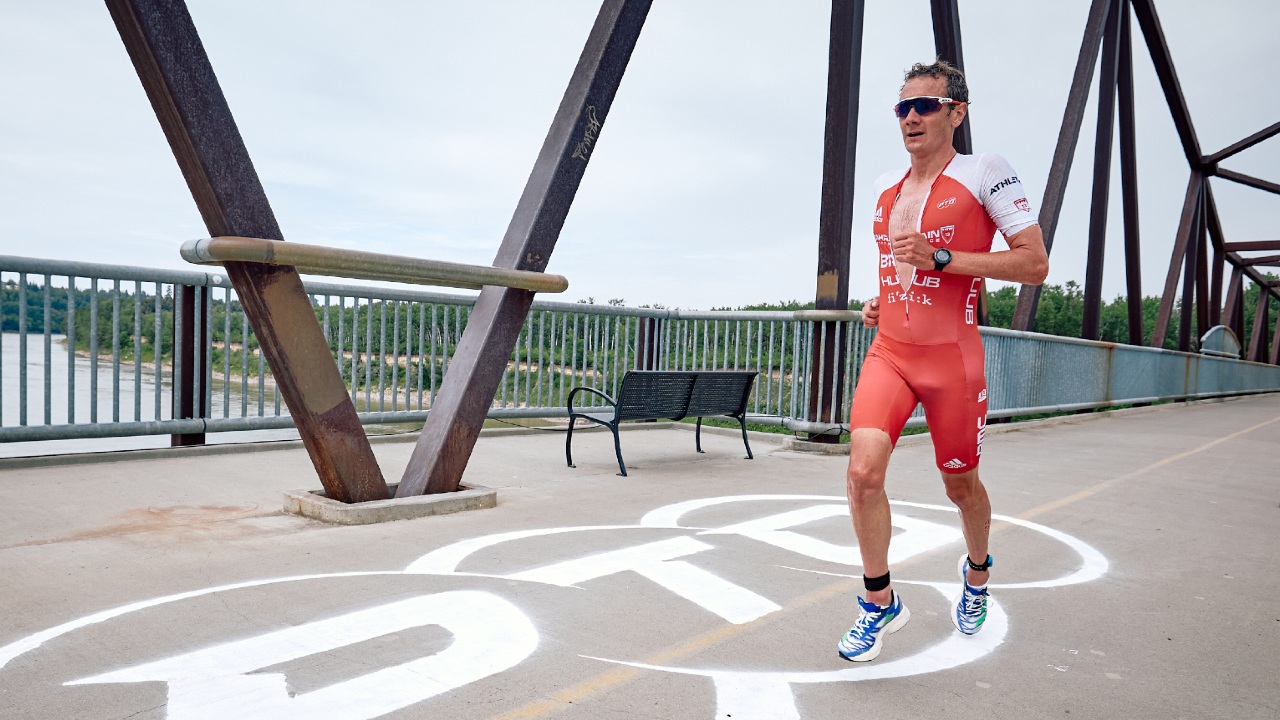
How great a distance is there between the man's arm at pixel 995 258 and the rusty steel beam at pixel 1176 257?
28484 millimetres

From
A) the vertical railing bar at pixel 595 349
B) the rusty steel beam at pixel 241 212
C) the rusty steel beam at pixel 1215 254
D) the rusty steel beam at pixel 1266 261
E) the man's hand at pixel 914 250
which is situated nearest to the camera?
the man's hand at pixel 914 250

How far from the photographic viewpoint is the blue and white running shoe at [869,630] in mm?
3035

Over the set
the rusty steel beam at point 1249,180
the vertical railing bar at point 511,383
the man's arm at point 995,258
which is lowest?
the vertical railing bar at point 511,383

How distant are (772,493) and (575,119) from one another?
2902 mm

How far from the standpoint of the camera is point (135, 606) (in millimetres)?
3316

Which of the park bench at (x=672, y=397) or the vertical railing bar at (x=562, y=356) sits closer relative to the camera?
the park bench at (x=672, y=397)

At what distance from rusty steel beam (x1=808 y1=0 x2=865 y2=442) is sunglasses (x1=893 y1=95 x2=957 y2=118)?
6.29 meters

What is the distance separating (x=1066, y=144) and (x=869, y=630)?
1557 cm

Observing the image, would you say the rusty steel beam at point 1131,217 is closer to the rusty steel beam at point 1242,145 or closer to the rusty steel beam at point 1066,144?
the rusty steel beam at point 1066,144

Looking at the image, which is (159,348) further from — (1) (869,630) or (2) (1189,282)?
(2) (1189,282)

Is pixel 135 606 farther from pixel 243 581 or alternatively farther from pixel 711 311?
pixel 711 311

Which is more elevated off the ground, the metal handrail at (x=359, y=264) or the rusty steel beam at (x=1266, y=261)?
the rusty steel beam at (x=1266, y=261)

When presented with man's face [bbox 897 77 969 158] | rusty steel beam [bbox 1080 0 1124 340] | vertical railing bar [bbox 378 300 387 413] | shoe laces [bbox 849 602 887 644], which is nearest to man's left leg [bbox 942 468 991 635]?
shoe laces [bbox 849 602 887 644]

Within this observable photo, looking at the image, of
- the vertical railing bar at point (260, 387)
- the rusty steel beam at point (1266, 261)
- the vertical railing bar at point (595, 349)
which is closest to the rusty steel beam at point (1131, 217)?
the vertical railing bar at point (595, 349)
